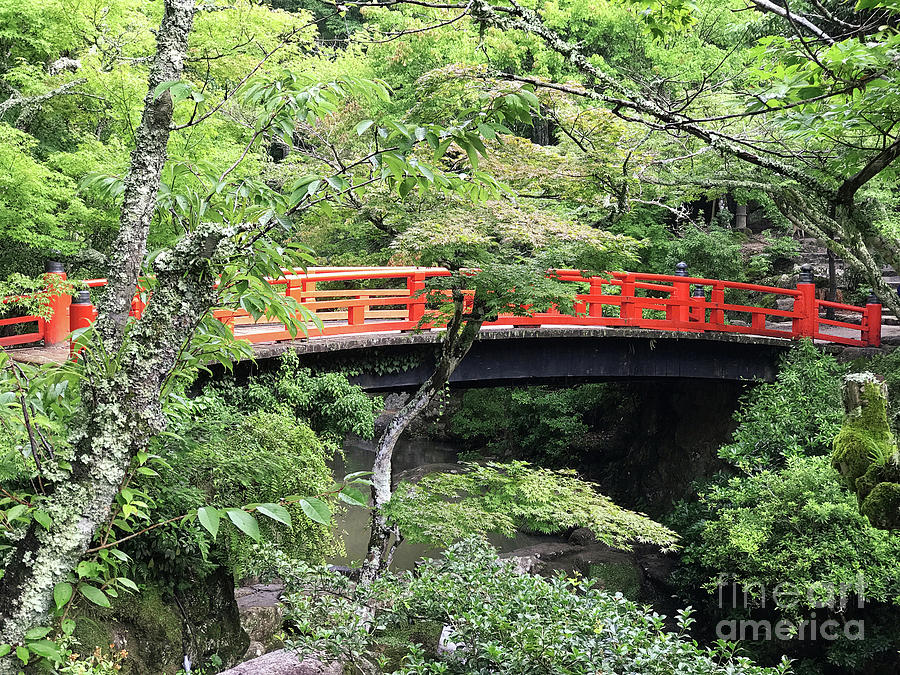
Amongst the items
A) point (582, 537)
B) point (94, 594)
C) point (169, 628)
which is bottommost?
point (582, 537)

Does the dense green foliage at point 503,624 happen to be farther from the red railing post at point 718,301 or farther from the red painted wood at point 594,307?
the red railing post at point 718,301

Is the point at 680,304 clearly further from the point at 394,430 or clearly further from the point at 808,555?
the point at 394,430

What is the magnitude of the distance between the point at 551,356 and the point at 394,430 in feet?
15.4

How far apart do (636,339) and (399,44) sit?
794 centimetres

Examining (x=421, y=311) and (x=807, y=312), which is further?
(x=807, y=312)

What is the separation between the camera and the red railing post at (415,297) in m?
10.2

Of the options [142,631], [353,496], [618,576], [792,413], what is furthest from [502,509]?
[792,413]

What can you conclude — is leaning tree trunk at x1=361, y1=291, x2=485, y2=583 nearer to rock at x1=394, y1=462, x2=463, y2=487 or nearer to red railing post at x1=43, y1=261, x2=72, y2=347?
red railing post at x1=43, y1=261, x2=72, y2=347

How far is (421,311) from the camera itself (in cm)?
1054

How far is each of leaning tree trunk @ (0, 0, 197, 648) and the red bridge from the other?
513 cm

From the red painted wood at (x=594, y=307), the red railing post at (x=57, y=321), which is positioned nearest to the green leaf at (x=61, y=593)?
the red painted wood at (x=594, y=307)

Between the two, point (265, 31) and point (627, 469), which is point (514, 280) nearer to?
point (265, 31)

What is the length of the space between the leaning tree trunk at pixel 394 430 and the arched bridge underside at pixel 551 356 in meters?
1.58

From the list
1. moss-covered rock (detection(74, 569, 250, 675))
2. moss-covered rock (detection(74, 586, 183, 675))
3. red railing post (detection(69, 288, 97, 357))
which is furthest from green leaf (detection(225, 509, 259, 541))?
red railing post (detection(69, 288, 97, 357))
